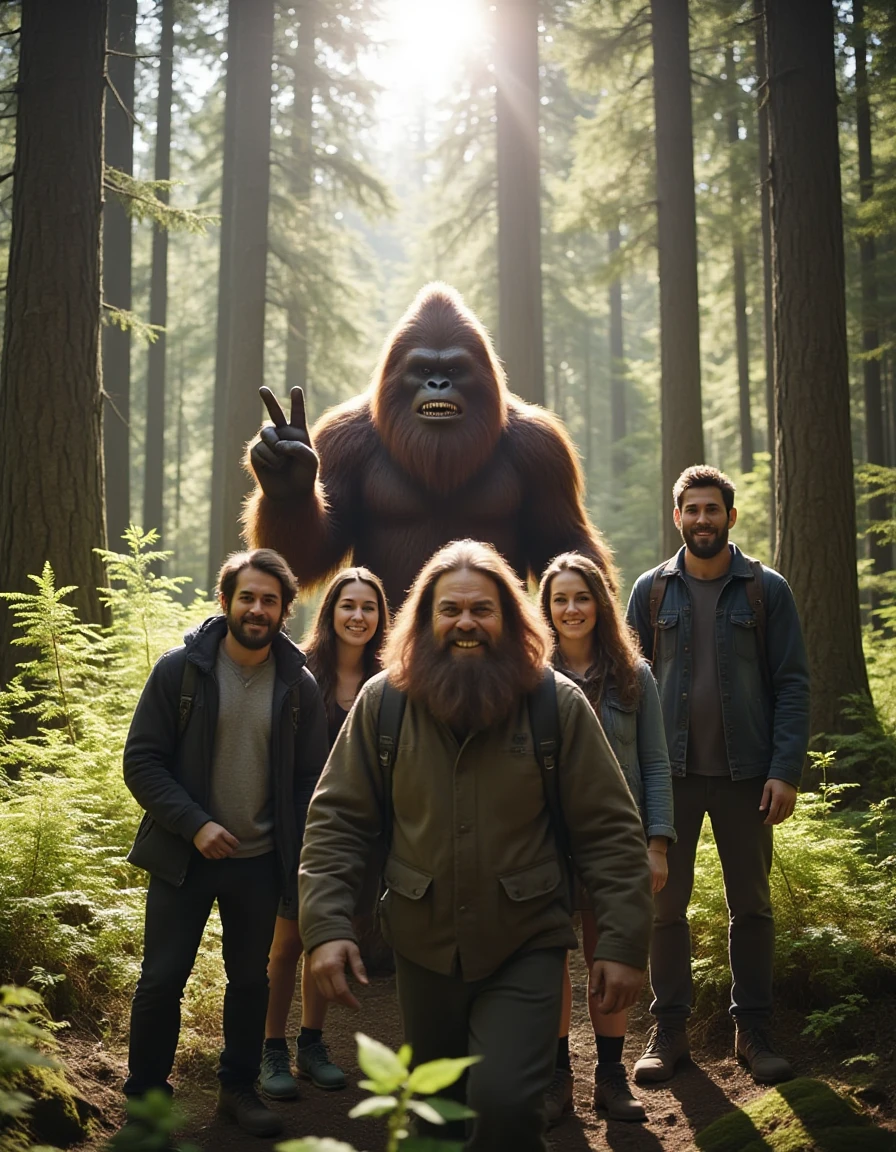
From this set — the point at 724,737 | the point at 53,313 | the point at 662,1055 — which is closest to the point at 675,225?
the point at 53,313

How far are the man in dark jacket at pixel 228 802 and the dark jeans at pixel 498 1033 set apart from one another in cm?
106

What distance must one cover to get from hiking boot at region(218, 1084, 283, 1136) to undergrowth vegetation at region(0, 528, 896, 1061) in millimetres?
762

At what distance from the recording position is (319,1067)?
4430 millimetres

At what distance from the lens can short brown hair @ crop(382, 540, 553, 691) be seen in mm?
3266

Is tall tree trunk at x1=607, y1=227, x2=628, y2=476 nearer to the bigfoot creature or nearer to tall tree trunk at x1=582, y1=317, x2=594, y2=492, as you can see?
tall tree trunk at x1=582, y1=317, x2=594, y2=492

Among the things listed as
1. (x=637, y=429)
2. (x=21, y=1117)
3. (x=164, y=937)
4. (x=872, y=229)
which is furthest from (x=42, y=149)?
(x=637, y=429)

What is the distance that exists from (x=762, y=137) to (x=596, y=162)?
2.44 meters

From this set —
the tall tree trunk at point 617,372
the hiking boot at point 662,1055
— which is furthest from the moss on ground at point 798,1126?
the tall tree trunk at point 617,372

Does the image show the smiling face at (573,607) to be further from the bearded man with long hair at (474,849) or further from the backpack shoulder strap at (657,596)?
the bearded man with long hair at (474,849)

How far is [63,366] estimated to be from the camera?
24.4ft

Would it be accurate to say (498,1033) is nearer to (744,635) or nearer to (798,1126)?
(798,1126)

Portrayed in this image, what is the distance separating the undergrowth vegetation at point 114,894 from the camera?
184 inches

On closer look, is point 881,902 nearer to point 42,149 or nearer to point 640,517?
point 42,149

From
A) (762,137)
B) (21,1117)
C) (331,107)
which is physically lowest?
(21,1117)
